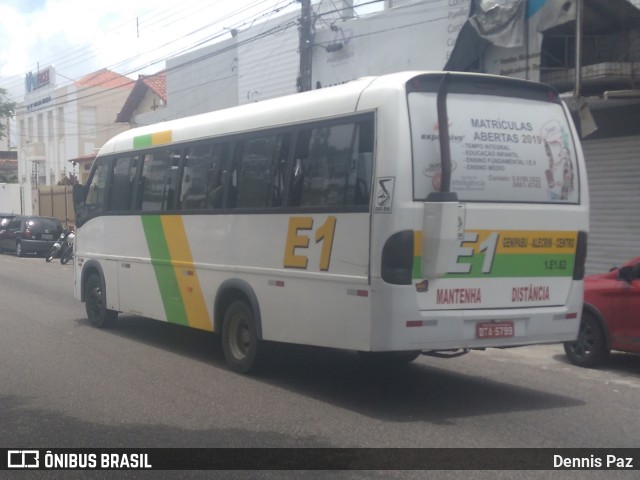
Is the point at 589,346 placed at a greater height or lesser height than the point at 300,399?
greater

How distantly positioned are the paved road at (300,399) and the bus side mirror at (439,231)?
55.1 inches

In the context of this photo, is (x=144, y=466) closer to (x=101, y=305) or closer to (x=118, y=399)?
(x=118, y=399)

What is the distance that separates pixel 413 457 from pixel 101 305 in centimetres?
774

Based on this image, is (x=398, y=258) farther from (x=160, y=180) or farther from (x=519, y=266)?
(x=160, y=180)

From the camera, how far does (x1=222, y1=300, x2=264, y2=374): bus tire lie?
9.12m

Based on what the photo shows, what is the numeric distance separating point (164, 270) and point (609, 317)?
567cm

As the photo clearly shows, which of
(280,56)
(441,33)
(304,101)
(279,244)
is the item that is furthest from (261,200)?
(280,56)

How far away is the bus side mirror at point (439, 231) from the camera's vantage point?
281 inches

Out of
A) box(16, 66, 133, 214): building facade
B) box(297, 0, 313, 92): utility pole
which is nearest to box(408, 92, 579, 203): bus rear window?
box(297, 0, 313, 92): utility pole

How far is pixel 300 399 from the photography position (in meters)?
8.19


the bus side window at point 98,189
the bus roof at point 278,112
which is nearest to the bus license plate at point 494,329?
the bus roof at point 278,112

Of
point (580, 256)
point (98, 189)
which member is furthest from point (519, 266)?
point (98, 189)

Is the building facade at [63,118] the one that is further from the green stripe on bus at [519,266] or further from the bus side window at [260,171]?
the green stripe on bus at [519,266]

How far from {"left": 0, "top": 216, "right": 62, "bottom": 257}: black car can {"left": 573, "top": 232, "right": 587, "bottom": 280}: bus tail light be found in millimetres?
26441
